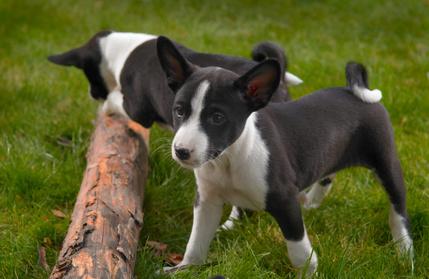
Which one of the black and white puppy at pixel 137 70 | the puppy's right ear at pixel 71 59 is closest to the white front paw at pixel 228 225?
the black and white puppy at pixel 137 70

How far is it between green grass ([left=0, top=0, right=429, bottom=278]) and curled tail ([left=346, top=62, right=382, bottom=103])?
742 mm

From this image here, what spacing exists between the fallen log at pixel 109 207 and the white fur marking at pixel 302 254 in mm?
749

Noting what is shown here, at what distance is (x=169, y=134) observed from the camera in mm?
4969

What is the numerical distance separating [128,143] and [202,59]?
0.71 m

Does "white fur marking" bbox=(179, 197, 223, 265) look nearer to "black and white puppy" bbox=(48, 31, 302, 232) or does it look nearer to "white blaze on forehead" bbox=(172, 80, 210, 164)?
"black and white puppy" bbox=(48, 31, 302, 232)

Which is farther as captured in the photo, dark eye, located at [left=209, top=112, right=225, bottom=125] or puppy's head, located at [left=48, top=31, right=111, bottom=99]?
puppy's head, located at [left=48, top=31, right=111, bottom=99]

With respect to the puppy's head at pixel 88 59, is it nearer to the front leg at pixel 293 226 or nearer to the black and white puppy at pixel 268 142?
the black and white puppy at pixel 268 142

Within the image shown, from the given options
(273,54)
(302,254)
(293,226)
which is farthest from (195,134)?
(273,54)

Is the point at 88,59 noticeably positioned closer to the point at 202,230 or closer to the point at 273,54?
the point at 273,54

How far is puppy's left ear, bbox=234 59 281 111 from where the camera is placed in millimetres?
3129

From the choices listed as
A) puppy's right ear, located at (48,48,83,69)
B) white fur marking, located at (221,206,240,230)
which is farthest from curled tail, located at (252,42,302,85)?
puppy's right ear, located at (48,48,83,69)

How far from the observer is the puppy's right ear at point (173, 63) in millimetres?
3281

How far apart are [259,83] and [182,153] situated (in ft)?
1.50

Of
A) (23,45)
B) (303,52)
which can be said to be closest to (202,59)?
(303,52)
